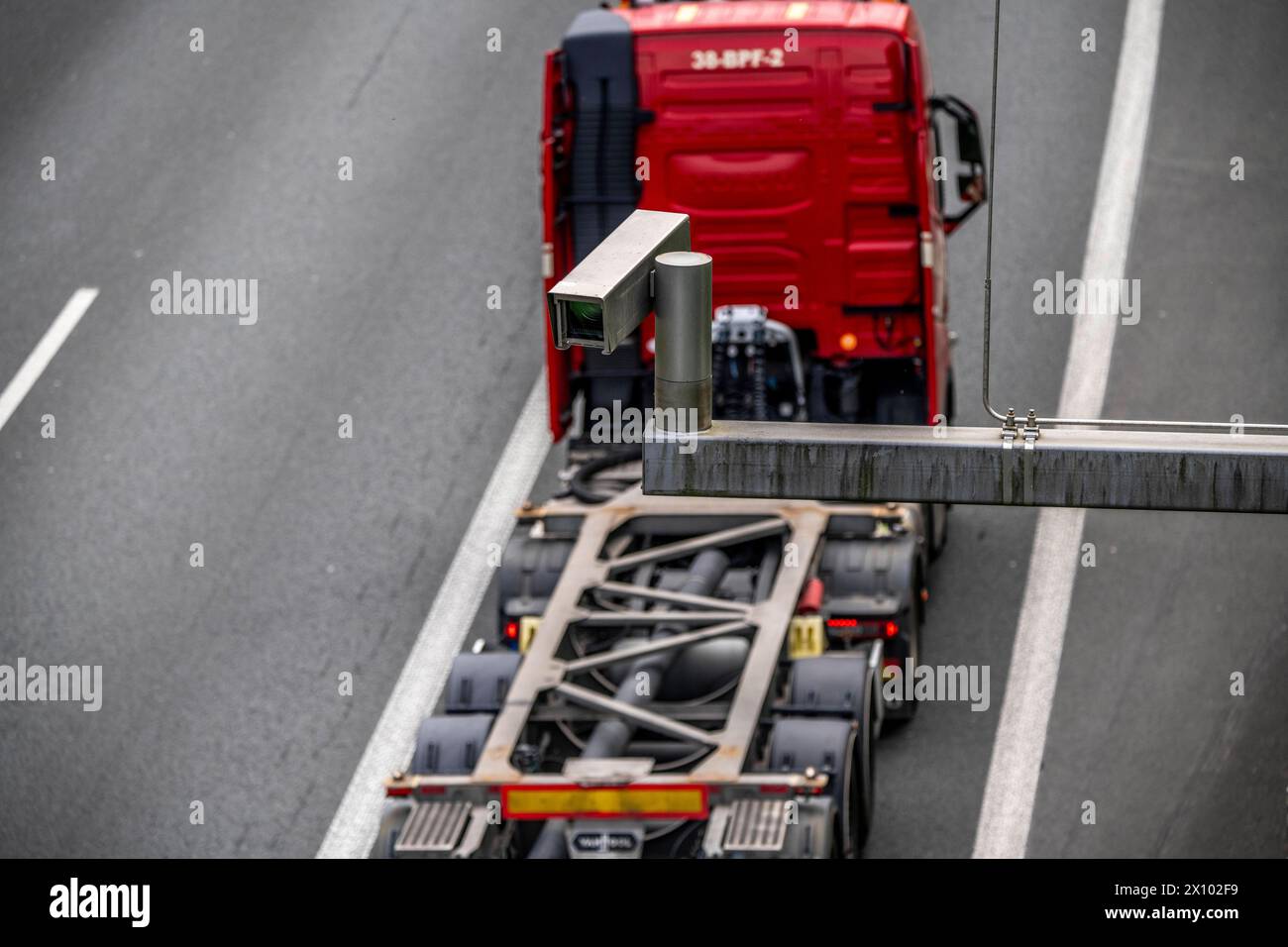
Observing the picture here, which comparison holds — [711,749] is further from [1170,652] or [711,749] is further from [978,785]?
[1170,652]

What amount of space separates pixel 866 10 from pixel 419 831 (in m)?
6.05

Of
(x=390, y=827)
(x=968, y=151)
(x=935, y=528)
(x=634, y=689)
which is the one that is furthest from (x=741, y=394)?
(x=390, y=827)

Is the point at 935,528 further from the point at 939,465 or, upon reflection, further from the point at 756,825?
the point at 939,465

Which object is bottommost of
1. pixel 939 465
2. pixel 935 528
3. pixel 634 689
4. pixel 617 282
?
pixel 634 689

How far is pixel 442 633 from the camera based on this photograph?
16.9m

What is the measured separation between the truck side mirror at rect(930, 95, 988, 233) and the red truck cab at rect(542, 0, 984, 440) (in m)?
0.02

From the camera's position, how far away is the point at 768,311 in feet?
53.4

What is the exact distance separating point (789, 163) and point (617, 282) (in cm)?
658

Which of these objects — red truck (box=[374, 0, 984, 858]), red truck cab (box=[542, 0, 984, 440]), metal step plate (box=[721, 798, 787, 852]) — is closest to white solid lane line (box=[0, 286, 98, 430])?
red truck (box=[374, 0, 984, 858])

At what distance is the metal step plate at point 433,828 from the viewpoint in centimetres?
1284

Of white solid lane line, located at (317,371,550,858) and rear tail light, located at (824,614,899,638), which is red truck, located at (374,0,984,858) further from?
white solid lane line, located at (317,371,550,858)
